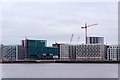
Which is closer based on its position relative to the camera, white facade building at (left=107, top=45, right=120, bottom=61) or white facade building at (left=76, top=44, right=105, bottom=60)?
white facade building at (left=76, top=44, right=105, bottom=60)

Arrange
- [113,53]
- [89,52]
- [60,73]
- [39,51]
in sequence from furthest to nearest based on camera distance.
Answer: [39,51] → [113,53] → [89,52] → [60,73]

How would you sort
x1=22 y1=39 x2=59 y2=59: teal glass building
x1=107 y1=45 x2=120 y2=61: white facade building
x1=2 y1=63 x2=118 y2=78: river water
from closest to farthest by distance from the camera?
x1=2 y1=63 x2=118 y2=78: river water, x1=107 y1=45 x2=120 y2=61: white facade building, x1=22 y1=39 x2=59 y2=59: teal glass building

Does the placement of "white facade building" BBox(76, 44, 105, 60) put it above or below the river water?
above

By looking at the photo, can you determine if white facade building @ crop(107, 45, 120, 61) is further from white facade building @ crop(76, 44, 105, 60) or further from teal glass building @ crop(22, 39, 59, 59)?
teal glass building @ crop(22, 39, 59, 59)

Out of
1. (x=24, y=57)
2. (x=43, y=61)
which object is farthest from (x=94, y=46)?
(x=24, y=57)

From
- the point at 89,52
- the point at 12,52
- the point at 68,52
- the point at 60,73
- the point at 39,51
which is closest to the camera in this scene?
the point at 60,73

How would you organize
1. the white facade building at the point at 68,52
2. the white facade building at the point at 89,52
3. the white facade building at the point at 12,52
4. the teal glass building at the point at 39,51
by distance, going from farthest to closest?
the white facade building at the point at 12,52
the teal glass building at the point at 39,51
the white facade building at the point at 68,52
the white facade building at the point at 89,52

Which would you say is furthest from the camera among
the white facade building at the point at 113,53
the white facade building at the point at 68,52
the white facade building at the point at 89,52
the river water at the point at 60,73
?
the white facade building at the point at 68,52

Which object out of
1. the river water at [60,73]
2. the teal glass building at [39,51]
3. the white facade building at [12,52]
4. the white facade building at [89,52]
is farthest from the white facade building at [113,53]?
the river water at [60,73]

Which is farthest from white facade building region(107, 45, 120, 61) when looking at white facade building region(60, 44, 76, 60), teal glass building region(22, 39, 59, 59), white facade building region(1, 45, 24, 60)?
white facade building region(1, 45, 24, 60)

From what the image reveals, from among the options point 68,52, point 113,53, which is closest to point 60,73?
point 113,53

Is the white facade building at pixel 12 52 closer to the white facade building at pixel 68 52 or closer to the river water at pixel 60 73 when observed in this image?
the white facade building at pixel 68 52

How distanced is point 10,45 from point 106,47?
1003 inches

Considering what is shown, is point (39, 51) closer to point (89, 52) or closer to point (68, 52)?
point (68, 52)
